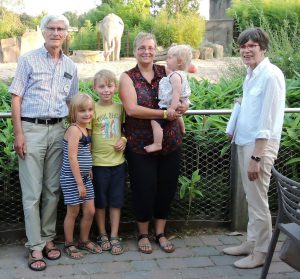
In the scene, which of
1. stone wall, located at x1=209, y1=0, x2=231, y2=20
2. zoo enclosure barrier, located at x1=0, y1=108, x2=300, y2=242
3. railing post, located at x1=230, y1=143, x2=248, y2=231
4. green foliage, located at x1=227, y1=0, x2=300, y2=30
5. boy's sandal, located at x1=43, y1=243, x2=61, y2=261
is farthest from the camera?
stone wall, located at x1=209, y1=0, x2=231, y2=20

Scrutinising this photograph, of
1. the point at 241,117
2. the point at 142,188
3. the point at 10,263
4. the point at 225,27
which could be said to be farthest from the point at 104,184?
the point at 225,27

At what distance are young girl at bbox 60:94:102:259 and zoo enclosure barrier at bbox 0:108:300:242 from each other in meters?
0.47

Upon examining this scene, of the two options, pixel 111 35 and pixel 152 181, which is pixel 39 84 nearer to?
pixel 152 181

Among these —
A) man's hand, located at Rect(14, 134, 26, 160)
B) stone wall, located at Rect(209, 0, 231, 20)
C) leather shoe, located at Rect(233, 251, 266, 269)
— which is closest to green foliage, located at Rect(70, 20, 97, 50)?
stone wall, located at Rect(209, 0, 231, 20)

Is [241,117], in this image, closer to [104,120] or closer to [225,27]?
[104,120]

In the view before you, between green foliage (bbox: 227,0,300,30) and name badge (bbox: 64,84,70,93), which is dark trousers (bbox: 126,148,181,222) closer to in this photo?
name badge (bbox: 64,84,70,93)

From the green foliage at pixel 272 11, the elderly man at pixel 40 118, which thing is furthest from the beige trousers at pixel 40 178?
the green foliage at pixel 272 11

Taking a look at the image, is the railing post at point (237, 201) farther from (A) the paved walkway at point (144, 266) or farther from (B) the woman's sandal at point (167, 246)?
(B) the woman's sandal at point (167, 246)

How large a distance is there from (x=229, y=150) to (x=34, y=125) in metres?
1.84

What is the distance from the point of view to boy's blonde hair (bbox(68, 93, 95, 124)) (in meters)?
3.71

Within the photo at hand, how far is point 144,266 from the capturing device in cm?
378

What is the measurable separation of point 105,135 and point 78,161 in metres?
0.33

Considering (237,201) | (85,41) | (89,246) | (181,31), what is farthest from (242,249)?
(85,41)

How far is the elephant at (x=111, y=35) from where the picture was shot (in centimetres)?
1936
